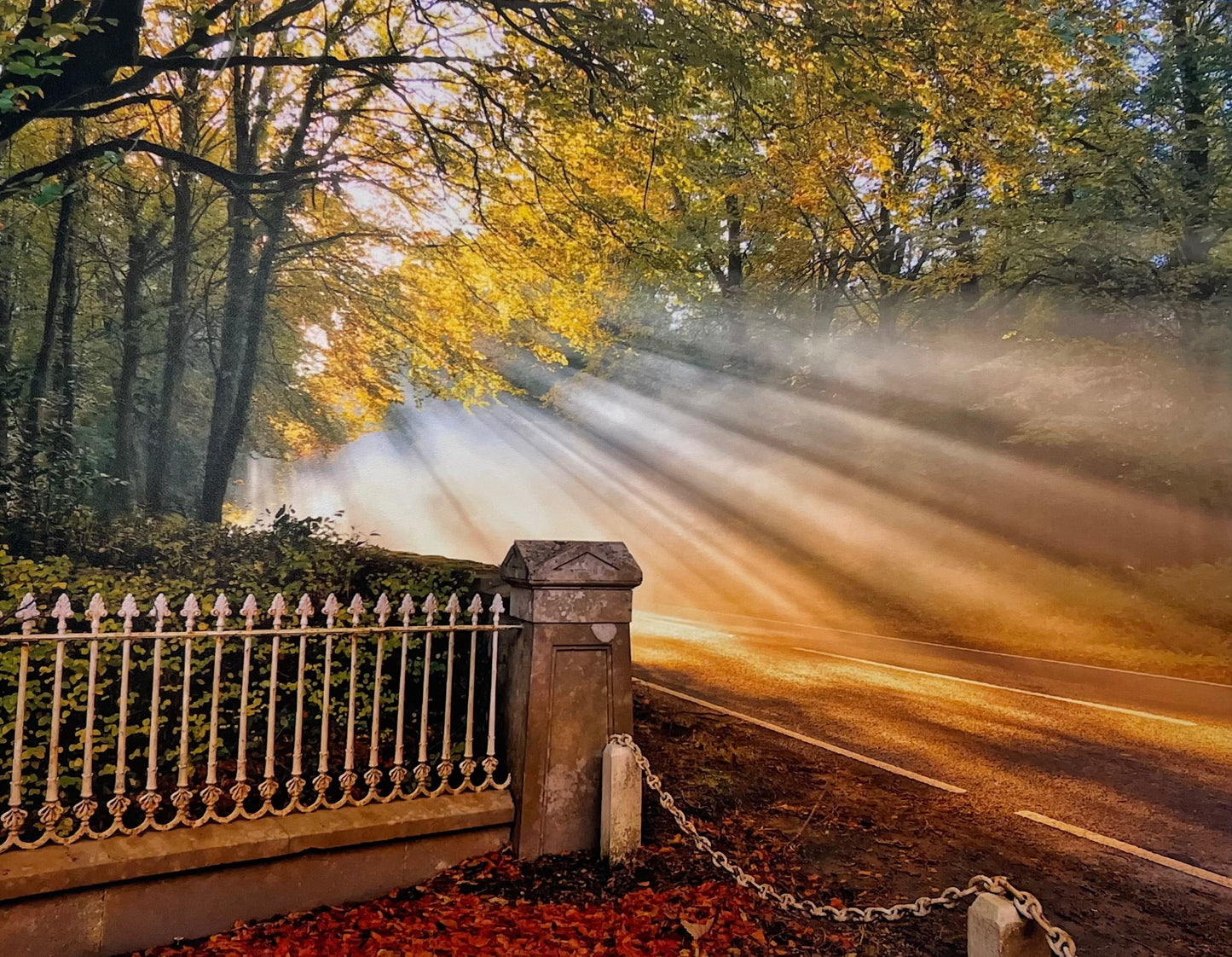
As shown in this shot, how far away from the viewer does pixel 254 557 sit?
5180mm

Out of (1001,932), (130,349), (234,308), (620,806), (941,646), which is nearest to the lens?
(1001,932)

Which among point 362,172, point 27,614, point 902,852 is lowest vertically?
point 902,852

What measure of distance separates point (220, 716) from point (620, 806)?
6.63 ft

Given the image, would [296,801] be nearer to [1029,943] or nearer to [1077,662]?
[1029,943]

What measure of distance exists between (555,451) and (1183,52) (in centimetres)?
1245

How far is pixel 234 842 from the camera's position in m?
2.70

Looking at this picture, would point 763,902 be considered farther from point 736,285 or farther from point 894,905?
point 736,285

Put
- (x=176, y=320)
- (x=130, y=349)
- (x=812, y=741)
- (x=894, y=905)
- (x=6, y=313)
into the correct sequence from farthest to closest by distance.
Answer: (x=176, y=320) < (x=130, y=349) < (x=6, y=313) < (x=812, y=741) < (x=894, y=905)

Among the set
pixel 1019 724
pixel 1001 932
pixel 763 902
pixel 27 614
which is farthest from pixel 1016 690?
pixel 27 614

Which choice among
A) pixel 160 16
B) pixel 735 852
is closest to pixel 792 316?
pixel 160 16

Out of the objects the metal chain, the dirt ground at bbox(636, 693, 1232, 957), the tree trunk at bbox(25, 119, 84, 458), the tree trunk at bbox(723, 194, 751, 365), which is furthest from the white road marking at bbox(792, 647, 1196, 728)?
the tree trunk at bbox(25, 119, 84, 458)

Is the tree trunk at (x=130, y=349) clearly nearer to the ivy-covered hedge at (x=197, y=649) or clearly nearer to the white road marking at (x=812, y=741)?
the ivy-covered hedge at (x=197, y=649)

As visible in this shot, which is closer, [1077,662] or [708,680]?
[708,680]

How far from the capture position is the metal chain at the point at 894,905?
2027 millimetres
